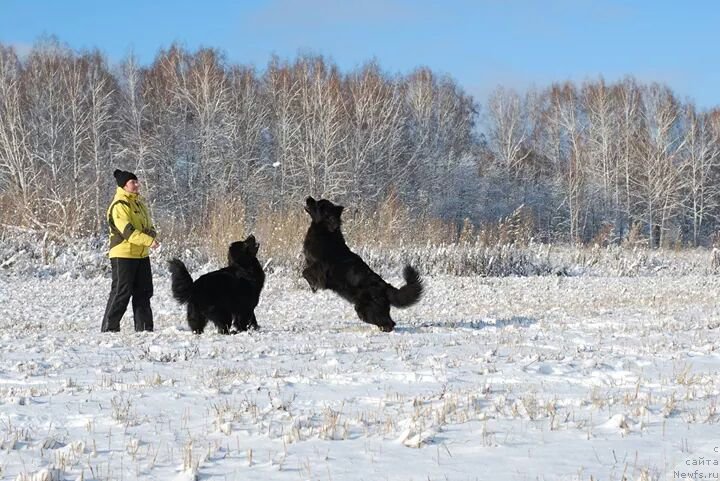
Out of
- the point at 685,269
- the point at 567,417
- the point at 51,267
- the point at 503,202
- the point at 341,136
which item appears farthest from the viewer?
the point at 503,202

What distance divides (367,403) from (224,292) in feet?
14.0

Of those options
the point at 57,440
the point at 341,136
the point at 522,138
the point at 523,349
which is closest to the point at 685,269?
the point at 523,349

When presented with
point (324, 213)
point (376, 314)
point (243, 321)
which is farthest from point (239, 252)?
point (376, 314)

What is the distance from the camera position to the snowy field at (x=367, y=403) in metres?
3.25

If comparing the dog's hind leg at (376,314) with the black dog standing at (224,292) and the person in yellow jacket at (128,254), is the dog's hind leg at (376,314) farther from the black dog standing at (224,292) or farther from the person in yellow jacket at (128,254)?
the person in yellow jacket at (128,254)

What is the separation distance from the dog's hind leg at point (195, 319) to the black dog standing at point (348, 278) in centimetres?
134

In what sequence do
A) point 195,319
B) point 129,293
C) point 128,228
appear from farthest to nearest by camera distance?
point 129,293 < point 128,228 < point 195,319

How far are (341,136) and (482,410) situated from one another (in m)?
42.9

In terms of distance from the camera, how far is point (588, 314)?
36.5 feet

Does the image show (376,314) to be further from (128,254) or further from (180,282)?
(128,254)

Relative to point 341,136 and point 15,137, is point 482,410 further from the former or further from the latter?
point 341,136

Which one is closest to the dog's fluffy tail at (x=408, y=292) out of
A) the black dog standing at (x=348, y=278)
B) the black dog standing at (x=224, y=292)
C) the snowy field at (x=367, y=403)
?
the black dog standing at (x=348, y=278)

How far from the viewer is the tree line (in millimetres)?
43500

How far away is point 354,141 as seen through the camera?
4653 cm
